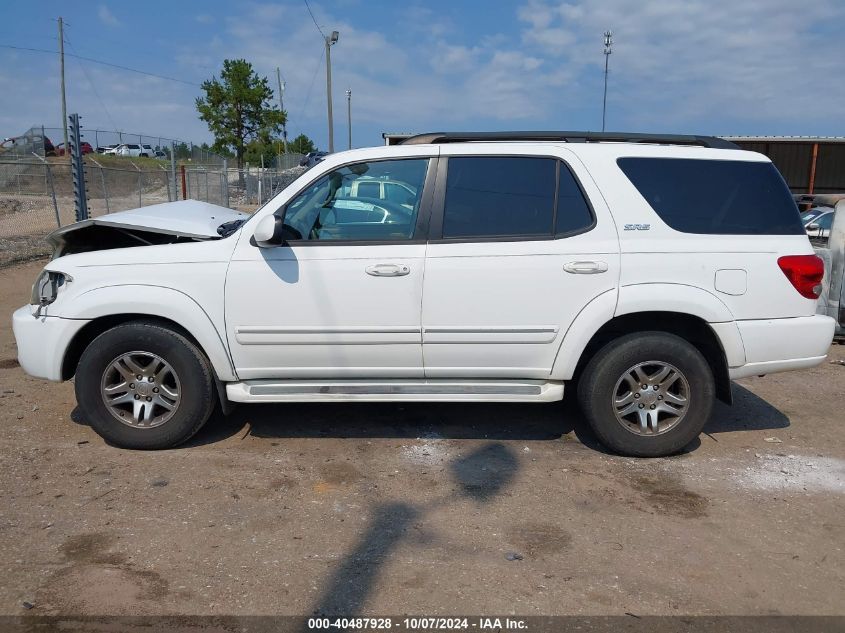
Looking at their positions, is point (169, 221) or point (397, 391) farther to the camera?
point (169, 221)

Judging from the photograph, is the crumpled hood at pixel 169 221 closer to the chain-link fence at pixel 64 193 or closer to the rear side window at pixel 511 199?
the rear side window at pixel 511 199

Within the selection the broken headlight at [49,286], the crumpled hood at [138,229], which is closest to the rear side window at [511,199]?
the crumpled hood at [138,229]

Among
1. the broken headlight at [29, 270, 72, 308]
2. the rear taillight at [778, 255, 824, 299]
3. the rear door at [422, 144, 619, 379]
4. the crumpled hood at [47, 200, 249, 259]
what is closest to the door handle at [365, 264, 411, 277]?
the rear door at [422, 144, 619, 379]

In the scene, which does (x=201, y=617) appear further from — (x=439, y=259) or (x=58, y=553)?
(x=439, y=259)

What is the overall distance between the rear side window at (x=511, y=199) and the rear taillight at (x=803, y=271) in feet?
4.04

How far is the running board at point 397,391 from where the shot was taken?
4484mm

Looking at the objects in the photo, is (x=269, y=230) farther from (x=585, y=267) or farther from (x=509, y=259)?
(x=585, y=267)

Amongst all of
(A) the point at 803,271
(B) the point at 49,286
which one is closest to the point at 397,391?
(B) the point at 49,286

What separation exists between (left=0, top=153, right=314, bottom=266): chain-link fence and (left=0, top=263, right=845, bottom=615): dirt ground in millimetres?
8602

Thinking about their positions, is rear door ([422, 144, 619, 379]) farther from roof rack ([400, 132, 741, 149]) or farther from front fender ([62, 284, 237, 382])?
front fender ([62, 284, 237, 382])

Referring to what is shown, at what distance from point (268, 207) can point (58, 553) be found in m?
2.22

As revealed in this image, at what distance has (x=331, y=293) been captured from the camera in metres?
4.34

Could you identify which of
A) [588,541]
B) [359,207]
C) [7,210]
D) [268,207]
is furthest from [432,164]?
[7,210]

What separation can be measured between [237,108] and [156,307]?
114 ft
